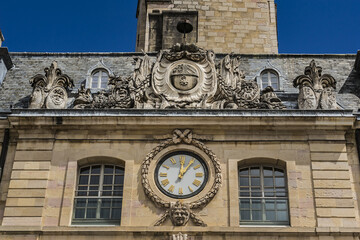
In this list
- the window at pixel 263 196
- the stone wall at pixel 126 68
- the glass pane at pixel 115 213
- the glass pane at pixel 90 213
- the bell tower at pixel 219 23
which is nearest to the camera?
the window at pixel 263 196

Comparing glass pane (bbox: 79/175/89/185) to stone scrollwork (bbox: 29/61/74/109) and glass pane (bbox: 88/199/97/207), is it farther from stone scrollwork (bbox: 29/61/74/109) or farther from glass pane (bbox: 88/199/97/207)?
stone scrollwork (bbox: 29/61/74/109)

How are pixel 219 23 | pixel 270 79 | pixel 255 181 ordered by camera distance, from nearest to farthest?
pixel 255 181, pixel 270 79, pixel 219 23

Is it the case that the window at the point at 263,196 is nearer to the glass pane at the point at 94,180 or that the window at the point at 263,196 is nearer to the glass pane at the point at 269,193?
the glass pane at the point at 269,193

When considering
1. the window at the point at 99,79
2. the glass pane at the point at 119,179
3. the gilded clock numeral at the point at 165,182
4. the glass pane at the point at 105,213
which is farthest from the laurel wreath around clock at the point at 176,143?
the window at the point at 99,79

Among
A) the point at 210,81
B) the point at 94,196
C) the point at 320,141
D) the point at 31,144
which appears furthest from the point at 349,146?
the point at 31,144

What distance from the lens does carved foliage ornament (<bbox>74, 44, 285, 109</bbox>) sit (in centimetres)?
1908

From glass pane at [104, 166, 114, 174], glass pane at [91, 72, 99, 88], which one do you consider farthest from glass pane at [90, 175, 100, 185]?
glass pane at [91, 72, 99, 88]

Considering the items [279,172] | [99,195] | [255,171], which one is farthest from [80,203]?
[279,172]

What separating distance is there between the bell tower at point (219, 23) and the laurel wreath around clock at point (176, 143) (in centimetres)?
835

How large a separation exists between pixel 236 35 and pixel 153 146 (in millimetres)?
10637

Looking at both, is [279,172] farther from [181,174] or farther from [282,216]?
[181,174]

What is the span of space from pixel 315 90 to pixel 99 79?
24.9 ft

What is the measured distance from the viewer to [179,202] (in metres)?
17.4

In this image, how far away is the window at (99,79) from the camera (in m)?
21.3
